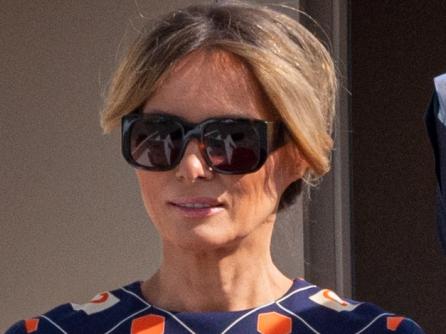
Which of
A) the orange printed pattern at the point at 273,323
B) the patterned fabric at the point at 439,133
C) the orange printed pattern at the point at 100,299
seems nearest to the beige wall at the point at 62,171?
the orange printed pattern at the point at 100,299

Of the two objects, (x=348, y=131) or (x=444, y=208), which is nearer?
(x=444, y=208)

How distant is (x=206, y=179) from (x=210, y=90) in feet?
0.48

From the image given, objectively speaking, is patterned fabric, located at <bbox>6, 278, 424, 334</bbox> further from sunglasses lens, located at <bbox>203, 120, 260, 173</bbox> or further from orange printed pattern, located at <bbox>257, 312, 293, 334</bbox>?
sunglasses lens, located at <bbox>203, 120, 260, 173</bbox>

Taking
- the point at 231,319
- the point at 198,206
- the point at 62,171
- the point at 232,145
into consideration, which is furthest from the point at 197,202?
the point at 62,171

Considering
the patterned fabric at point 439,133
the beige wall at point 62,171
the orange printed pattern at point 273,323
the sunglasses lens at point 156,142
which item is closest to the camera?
the patterned fabric at point 439,133

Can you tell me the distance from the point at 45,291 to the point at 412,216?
1.56m

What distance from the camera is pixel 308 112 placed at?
203 cm

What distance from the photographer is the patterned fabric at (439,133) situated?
185 centimetres

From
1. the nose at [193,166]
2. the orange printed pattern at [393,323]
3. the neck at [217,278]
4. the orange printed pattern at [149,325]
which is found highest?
the nose at [193,166]

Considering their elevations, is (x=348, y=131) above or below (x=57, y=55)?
below

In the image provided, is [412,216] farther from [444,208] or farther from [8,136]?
[444,208]

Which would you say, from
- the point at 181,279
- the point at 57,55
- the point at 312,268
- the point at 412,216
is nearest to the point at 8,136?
the point at 57,55

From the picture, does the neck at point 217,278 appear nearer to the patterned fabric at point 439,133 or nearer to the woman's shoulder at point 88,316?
the woman's shoulder at point 88,316

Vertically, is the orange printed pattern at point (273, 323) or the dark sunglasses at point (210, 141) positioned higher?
the dark sunglasses at point (210, 141)
